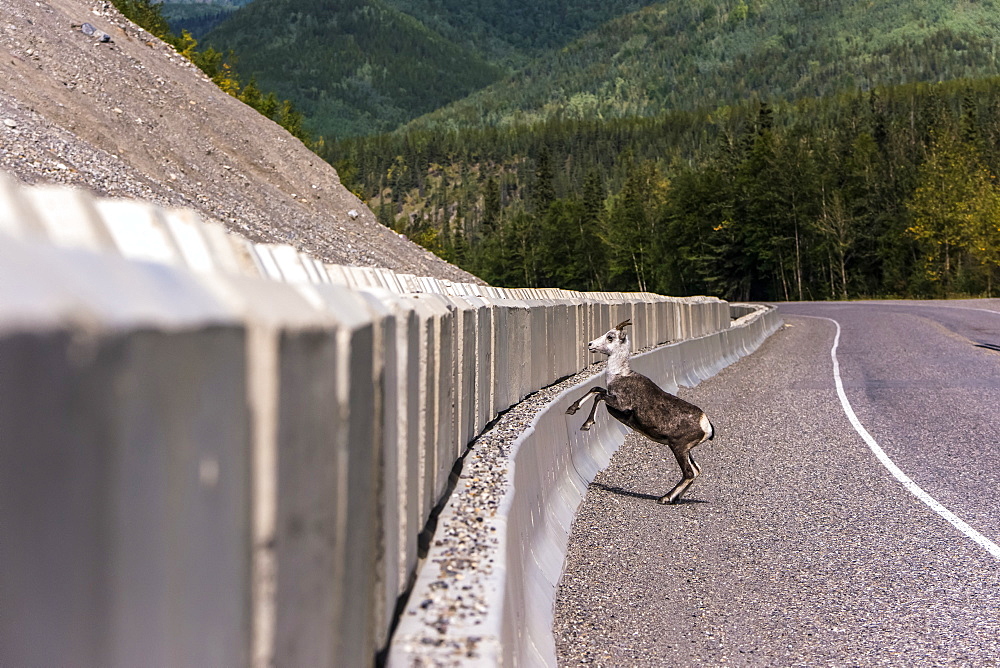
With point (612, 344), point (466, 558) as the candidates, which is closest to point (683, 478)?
point (612, 344)

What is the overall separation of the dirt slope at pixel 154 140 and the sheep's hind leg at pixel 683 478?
13115mm

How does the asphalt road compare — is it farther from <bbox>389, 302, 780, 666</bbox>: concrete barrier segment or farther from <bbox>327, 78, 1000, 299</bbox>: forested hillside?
<bbox>327, 78, 1000, 299</bbox>: forested hillside

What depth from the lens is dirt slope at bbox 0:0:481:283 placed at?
20703mm

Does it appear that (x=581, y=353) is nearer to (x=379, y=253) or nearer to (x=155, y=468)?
(x=155, y=468)

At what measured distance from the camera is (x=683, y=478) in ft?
28.5

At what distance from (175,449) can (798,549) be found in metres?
6.22

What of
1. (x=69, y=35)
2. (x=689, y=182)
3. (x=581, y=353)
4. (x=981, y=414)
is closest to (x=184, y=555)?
(x=581, y=353)

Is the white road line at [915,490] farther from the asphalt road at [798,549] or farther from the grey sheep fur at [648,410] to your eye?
the grey sheep fur at [648,410]

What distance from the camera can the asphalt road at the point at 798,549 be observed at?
516cm

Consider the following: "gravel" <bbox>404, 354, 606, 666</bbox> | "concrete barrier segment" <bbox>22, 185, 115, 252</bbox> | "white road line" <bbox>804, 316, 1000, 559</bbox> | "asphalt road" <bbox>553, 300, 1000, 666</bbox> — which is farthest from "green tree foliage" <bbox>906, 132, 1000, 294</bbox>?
"concrete barrier segment" <bbox>22, 185, 115, 252</bbox>

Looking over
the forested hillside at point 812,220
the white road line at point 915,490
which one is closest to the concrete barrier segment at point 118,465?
the white road line at point 915,490

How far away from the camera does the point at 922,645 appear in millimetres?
5066

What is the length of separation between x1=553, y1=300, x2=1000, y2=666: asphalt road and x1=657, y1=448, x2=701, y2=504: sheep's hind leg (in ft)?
0.34

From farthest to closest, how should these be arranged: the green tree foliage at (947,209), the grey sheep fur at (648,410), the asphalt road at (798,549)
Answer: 1. the green tree foliage at (947,209)
2. the grey sheep fur at (648,410)
3. the asphalt road at (798,549)
